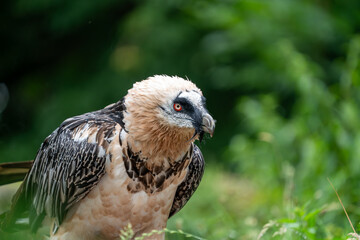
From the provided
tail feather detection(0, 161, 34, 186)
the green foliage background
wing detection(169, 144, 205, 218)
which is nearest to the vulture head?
wing detection(169, 144, 205, 218)

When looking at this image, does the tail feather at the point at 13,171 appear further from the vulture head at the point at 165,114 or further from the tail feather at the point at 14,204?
the vulture head at the point at 165,114

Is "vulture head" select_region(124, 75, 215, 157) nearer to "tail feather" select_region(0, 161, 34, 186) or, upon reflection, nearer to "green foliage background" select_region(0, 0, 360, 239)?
"green foliage background" select_region(0, 0, 360, 239)

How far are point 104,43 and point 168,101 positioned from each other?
632 cm

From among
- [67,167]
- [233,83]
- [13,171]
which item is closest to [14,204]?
[13,171]

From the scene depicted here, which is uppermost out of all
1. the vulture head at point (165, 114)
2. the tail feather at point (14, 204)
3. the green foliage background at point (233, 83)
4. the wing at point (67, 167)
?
the vulture head at point (165, 114)

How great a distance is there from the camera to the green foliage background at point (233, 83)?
462 centimetres

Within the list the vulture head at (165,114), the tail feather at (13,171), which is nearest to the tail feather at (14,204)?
the tail feather at (13,171)

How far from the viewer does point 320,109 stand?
5246mm

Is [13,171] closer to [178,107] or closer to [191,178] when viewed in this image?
[191,178]

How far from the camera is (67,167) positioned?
3234 millimetres

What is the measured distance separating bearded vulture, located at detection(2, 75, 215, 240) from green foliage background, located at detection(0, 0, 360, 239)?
2.37ft

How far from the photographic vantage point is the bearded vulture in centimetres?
306

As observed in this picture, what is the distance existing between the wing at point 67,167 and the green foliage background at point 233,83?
1.59 ft

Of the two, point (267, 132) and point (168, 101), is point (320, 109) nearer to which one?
point (267, 132)
